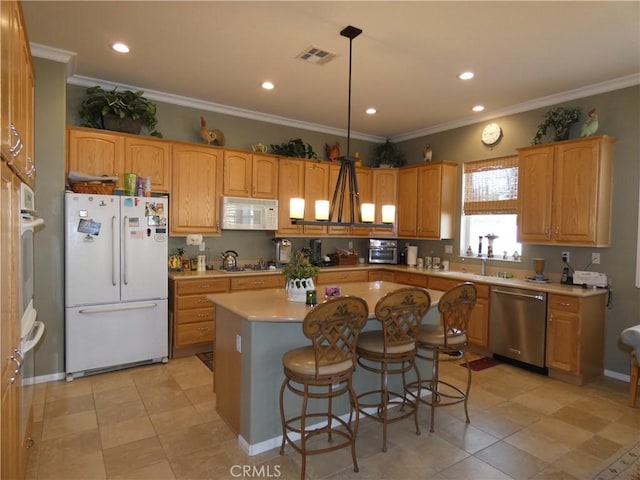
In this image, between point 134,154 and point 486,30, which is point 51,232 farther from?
point 486,30

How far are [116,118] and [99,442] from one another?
3103 mm

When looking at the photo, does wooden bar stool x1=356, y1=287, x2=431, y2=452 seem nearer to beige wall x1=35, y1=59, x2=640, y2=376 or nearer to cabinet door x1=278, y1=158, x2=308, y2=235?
beige wall x1=35, y1=59, x2=640, y2=376

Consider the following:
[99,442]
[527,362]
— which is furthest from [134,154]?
[527,362]

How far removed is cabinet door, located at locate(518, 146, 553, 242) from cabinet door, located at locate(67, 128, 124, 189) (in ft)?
14.6

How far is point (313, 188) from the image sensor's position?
5535 mm

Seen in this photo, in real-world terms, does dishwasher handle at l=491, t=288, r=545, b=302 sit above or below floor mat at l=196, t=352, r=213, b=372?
above

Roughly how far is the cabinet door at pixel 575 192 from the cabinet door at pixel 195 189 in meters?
3.84

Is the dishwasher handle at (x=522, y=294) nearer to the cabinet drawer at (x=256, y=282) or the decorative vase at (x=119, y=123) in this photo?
the cabinet drawer at (x=256, y=282)

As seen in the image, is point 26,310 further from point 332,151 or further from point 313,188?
point 332,151

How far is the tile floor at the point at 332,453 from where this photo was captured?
239cm

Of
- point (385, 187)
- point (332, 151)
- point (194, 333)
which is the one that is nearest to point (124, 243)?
point (194, 333)

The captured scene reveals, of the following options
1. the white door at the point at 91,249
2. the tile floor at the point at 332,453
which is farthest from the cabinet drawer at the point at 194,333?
the white door at the point at 91,249

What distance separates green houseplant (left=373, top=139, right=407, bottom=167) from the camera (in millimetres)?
6230

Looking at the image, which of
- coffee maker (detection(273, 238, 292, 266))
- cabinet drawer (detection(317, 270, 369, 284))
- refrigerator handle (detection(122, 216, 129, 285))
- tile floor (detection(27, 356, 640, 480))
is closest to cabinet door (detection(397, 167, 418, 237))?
cabinet drawer (detection(317, 270, 369, 284))
